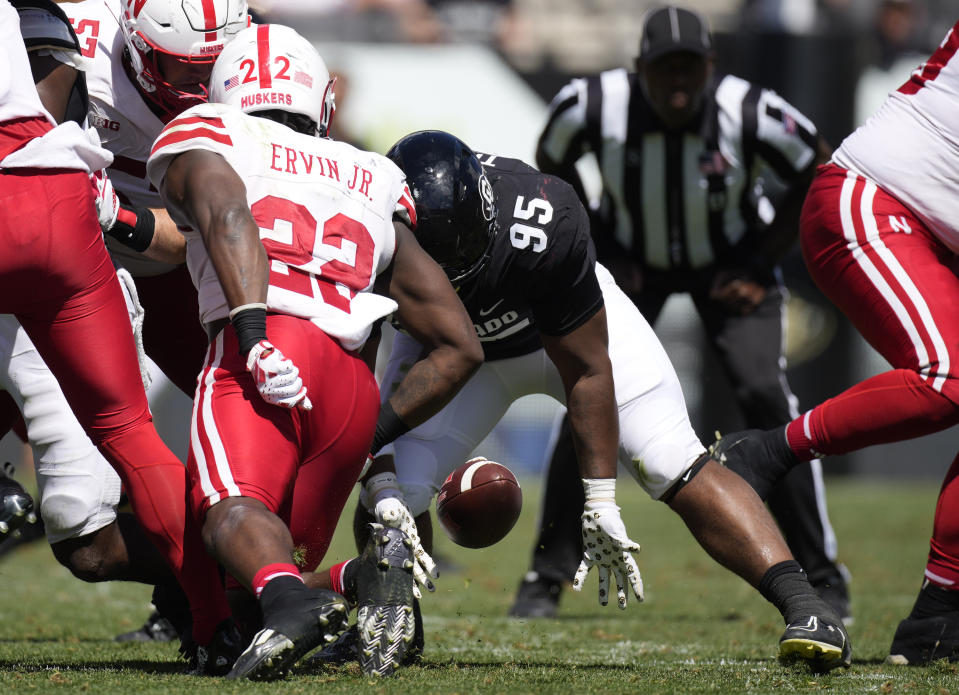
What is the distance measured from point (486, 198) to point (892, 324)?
1.16 meters

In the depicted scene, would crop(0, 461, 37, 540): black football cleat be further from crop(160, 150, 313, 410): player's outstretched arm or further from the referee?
the referee

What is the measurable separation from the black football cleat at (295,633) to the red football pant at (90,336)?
553mm

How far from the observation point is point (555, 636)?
169 inches

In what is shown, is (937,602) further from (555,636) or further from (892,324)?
(555,636)

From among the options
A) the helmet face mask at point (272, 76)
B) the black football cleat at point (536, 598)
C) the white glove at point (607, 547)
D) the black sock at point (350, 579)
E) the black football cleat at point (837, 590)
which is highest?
the helmet face mask at point (272, 76)

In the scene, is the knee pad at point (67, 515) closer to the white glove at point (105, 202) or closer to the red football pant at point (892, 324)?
the white glove at point (105, 202)

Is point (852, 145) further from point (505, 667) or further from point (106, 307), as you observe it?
point (106, 307)

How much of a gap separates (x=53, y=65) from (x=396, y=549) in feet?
4.77

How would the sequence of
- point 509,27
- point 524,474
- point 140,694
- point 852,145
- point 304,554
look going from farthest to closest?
point 509,27, point 524,474, point 852,145, point 304,554, point 140,694

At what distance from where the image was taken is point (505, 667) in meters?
3.33

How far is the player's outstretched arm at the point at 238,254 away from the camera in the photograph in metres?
2.77

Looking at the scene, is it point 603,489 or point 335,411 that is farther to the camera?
point 603,489

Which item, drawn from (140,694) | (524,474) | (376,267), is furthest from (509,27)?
(140,694)

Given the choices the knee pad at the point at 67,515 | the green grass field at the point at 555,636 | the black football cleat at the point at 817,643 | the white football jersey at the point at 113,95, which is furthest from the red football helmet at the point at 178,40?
the black football cleat at the point at 817,643
